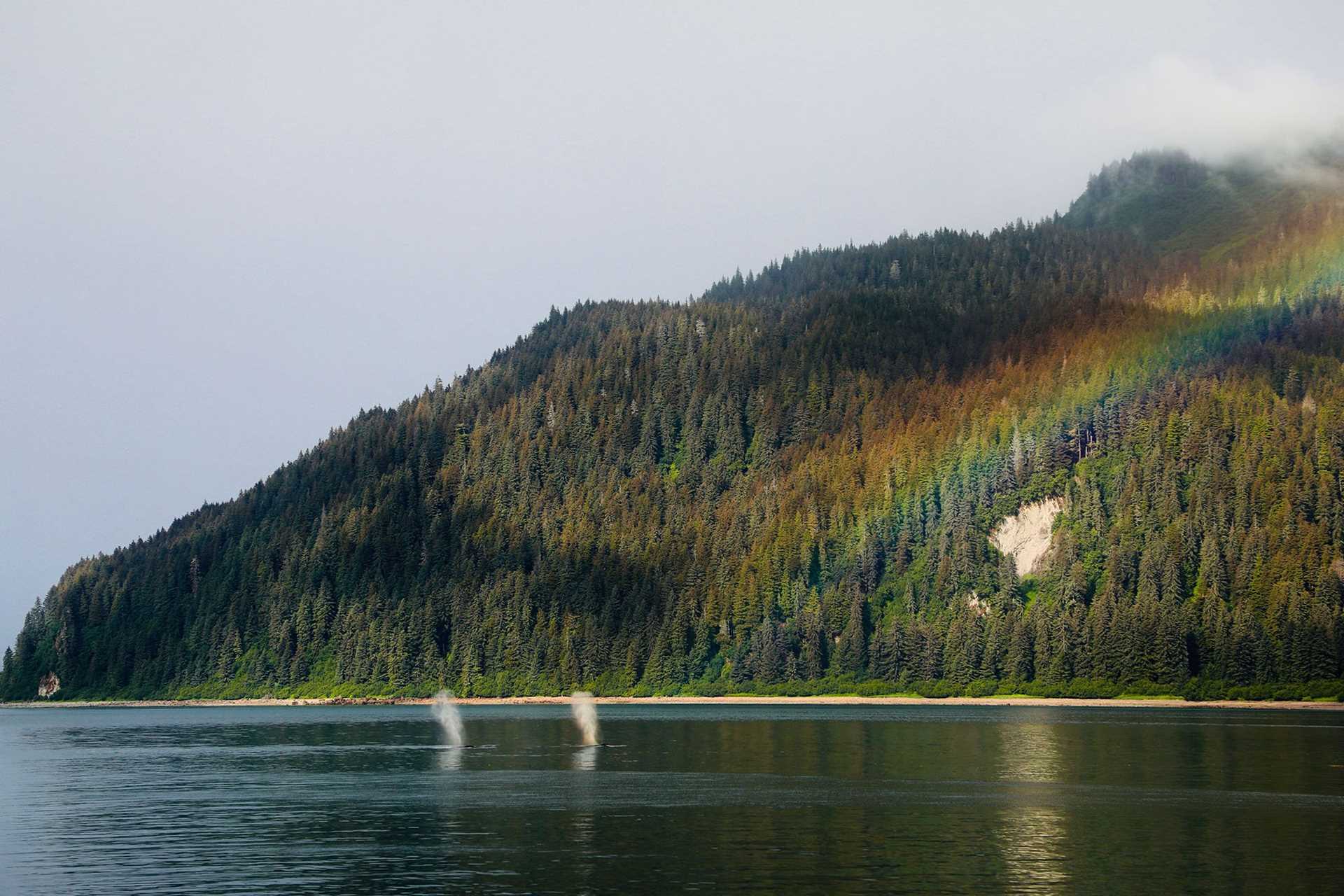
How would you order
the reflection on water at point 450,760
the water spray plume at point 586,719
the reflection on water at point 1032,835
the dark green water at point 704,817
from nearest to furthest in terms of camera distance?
the reflection on water at point 1032,835, the dark green water at point 704,817, the reflection on water at point 450,760, the water spray plume at point 586,719

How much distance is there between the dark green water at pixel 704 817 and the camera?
64750 mm

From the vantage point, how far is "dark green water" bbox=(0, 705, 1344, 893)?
6475 cm

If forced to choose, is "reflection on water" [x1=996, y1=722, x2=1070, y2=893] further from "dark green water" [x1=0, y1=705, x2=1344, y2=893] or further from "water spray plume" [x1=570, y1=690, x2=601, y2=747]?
"water spray plume" [x1=570, y1=690, x2=601, y2=747]

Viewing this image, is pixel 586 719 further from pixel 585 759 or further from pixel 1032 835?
pixel 1032 835

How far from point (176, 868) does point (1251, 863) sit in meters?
51.2

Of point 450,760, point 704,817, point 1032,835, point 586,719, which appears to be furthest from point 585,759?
point 1032,835

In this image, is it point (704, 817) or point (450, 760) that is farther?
point (450, 760)

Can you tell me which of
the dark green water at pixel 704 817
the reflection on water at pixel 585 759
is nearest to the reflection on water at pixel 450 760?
the dark green water at pixel 704 817

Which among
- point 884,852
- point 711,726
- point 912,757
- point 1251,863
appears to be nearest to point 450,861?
point 884,852

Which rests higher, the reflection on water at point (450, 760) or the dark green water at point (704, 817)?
the dark green water at point (704, 817)

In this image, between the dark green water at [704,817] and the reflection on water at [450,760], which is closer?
the dark green water at [704,817]

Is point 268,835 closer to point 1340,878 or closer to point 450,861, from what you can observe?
point 450,861

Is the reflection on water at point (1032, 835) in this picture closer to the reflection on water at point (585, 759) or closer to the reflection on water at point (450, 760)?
the reflection on water at point (585, 759)

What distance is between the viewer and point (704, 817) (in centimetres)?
8575
